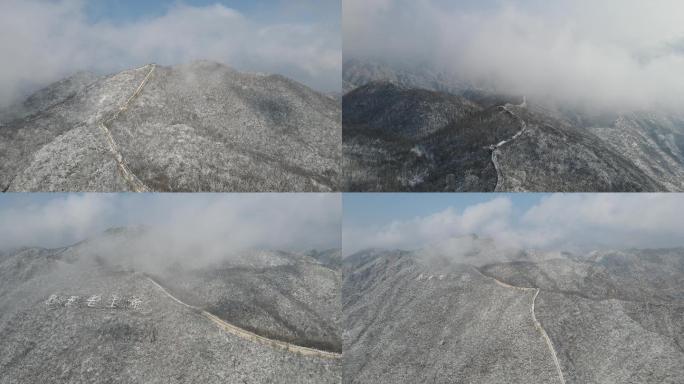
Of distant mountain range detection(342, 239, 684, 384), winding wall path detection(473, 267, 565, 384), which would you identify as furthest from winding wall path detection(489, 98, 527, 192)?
distant mountain range detection(342, 239, 684, 384)

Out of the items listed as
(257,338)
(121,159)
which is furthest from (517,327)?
(121,159)

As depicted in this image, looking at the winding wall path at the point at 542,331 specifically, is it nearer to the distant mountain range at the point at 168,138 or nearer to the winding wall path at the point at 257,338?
the winding wall path at the point at 257,338

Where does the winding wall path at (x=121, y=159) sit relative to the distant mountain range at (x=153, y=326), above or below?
above

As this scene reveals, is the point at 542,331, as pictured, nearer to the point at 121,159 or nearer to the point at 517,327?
the point at 517,327

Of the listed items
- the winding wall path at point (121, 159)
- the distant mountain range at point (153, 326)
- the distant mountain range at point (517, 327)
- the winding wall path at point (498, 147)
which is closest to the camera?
the distant mountain range at point (153, 326)

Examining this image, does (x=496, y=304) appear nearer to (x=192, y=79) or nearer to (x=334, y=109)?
(x=334, y=109)

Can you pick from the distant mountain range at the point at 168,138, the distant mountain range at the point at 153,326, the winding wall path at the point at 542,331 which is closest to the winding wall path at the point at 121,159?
the distant mountain range at the point at 168,138
